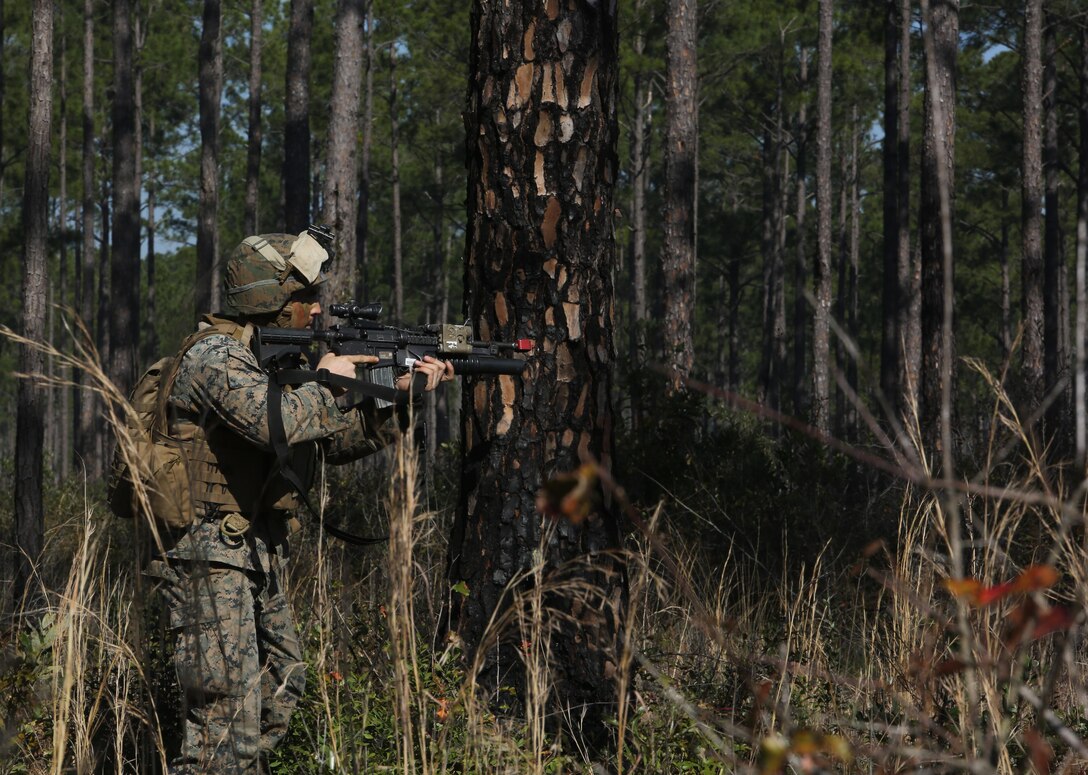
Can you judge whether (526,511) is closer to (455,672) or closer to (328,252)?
(455,672)

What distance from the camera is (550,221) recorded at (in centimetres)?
335

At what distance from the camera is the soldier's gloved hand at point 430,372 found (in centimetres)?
328

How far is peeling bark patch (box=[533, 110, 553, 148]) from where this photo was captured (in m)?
3.35

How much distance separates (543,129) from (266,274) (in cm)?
92

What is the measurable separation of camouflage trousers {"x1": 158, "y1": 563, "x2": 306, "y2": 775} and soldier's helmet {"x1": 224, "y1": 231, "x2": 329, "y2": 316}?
2.53ft

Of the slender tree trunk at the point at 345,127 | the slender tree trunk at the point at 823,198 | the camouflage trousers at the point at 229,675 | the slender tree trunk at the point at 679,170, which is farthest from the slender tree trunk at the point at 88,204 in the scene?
the camouflage trousers at the point at 229,675

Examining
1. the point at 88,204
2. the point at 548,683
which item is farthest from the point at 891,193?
the point at 548,683

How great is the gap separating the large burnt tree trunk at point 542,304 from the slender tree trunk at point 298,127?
7.66m

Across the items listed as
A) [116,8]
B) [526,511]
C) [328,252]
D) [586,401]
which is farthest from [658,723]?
[116,8]

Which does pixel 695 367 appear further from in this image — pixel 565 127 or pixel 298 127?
pixel 565 127

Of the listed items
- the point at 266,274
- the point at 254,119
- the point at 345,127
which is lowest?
the point at 266,274

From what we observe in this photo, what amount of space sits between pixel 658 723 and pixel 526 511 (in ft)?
2.25

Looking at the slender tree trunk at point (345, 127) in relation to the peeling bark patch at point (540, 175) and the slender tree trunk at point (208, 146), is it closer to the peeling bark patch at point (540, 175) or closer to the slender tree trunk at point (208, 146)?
the slender tree trunk at point (208, 146)

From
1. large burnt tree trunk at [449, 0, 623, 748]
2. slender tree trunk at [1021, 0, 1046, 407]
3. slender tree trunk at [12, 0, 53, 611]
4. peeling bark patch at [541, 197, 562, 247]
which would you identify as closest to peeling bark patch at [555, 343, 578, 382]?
large burnt tree trunk at [449, 0, 623, 748]
